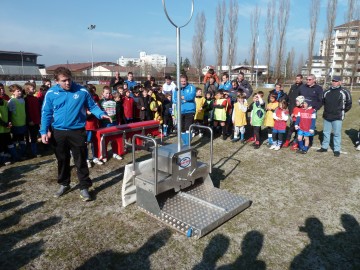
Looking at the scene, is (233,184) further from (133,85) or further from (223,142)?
(133,85)

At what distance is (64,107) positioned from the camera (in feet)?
13.4

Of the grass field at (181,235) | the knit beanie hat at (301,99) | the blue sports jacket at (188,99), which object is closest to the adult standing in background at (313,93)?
the knit beanie hat at (301,99)

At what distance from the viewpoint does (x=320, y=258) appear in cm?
312

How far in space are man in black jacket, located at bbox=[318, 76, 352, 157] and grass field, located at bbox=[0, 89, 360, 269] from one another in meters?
1.38

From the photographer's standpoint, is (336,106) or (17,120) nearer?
(17,120)

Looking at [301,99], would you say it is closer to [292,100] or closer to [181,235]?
[292,100]

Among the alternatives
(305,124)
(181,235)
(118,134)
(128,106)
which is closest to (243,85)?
(305,124)

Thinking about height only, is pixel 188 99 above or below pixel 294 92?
below

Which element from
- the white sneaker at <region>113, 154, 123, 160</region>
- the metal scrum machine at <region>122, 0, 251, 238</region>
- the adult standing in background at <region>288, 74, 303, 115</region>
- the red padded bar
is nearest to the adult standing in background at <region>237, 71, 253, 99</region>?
the adult standing in background at <region>288, 74, 303, 115</region>

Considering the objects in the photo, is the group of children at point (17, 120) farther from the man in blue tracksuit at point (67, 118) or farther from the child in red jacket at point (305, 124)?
the child in red jacket at point (305, 124)

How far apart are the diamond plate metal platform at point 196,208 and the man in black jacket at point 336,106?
4.03 m

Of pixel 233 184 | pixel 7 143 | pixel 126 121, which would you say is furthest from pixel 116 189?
pixel 126 121

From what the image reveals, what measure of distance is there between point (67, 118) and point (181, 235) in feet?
7.71

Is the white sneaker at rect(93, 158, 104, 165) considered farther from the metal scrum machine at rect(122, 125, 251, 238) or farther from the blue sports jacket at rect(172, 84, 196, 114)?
the blue sports jacket at rect(172, 84, 196, 114)
